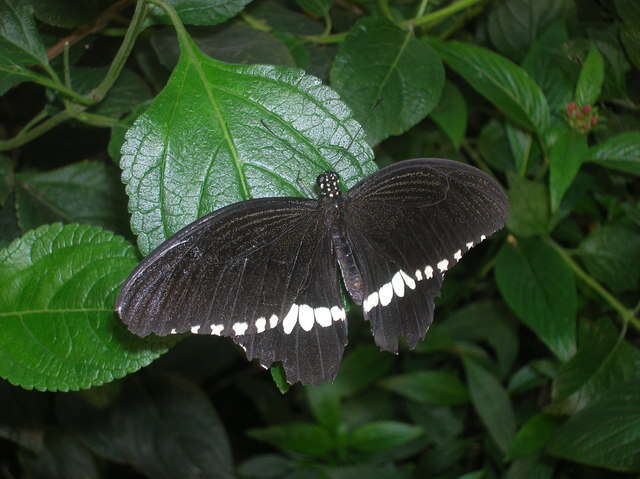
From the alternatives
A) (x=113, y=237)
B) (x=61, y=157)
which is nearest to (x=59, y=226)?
(x=113, y=237)

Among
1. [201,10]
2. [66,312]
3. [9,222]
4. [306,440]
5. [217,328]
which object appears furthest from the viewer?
[306,440]

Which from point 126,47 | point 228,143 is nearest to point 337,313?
point 228,143

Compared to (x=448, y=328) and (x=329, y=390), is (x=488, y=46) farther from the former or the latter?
(x=329, y=390)

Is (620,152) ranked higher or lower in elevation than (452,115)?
lower

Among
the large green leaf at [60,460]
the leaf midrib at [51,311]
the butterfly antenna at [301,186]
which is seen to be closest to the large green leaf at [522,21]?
the butterfly antenna at [301,186]

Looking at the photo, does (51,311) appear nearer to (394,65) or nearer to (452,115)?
(394,65)

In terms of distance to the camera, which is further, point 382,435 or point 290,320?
point 382,435

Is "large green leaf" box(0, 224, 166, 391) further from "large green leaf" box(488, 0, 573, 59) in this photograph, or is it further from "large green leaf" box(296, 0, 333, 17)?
"large green leaf" box(488, 0, 573, 59)
